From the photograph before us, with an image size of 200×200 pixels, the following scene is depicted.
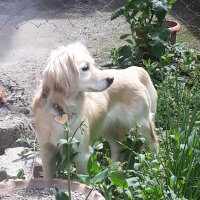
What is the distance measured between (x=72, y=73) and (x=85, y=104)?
34cm

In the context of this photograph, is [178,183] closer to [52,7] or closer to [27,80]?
[27,80]

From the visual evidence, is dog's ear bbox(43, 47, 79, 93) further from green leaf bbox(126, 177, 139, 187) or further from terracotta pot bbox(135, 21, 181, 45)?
terracotta pot bbox(135, 21, 181, 45)

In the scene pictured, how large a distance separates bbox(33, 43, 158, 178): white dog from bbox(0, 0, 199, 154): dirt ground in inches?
26.9

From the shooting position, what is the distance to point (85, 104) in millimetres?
2781

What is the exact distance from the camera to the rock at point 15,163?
2.94 m

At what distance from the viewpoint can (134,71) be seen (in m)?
3.26

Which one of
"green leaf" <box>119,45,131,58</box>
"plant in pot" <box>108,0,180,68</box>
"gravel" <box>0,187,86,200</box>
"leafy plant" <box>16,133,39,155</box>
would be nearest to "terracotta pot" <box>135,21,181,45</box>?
"plant in pot" <box>108,0,180,68</box>

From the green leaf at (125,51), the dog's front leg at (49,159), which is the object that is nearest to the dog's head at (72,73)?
the dog's front leg at (49,159)

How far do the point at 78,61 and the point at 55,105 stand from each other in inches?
11.1

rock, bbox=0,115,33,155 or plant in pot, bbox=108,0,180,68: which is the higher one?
plant in pot, bbox=108,0,180,68

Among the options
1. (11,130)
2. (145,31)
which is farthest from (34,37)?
(11,130)

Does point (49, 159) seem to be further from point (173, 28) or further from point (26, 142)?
point (173, 28)

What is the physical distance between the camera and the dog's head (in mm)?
2461

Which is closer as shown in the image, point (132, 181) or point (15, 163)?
point (132, 181)
